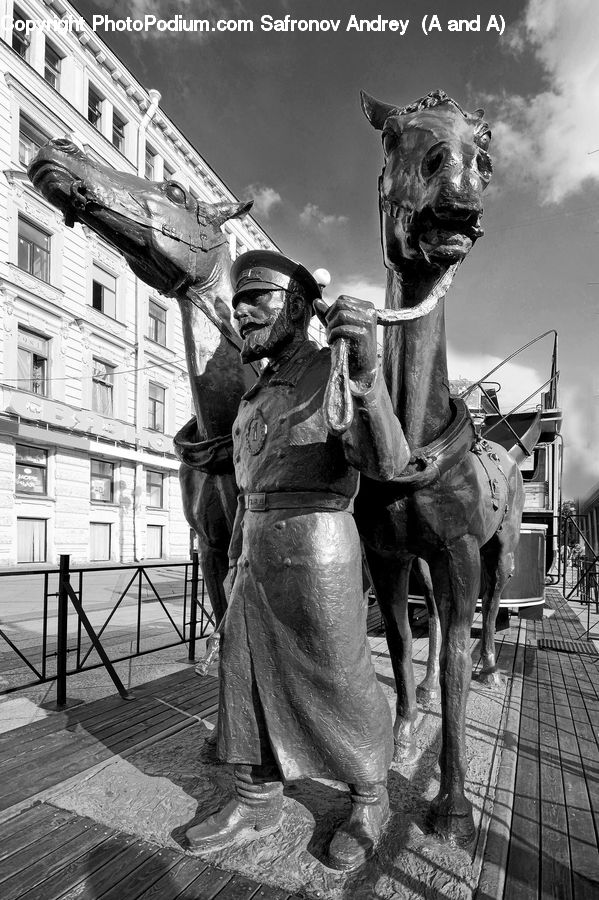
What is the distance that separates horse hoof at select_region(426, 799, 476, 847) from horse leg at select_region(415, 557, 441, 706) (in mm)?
1733

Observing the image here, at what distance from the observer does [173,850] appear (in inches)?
86.7

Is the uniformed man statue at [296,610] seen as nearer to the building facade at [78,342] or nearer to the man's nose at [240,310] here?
the man's nose at [240,310]

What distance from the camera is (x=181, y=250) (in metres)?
2.85

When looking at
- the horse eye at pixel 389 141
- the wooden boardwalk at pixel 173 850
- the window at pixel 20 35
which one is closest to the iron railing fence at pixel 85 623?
the wooden boardwalk at pixel 173 850

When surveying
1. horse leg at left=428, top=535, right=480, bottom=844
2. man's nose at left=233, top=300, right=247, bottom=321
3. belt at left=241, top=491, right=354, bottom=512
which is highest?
man's nose at left=233, top=300, right=247, bottom=321

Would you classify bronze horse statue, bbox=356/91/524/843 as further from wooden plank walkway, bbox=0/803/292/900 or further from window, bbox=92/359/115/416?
window, bbox=92/359/115/416

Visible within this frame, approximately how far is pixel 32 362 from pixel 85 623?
14395 millimetres

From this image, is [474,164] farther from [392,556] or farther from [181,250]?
[392,556]

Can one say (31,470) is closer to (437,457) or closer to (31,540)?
(31,540)

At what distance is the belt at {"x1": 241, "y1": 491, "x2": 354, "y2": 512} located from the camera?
7.33 ft

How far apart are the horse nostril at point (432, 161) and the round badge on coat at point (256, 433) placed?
3.64 feet

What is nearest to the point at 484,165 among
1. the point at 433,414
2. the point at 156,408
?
the point at 433,414

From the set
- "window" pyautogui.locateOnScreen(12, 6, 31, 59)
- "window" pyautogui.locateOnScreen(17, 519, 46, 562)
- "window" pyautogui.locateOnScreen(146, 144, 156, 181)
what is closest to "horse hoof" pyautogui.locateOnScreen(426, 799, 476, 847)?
"window" pyautogui.locateOnScreen(17, 519, 46, 562)

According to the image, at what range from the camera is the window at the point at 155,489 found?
2053 centimetres
